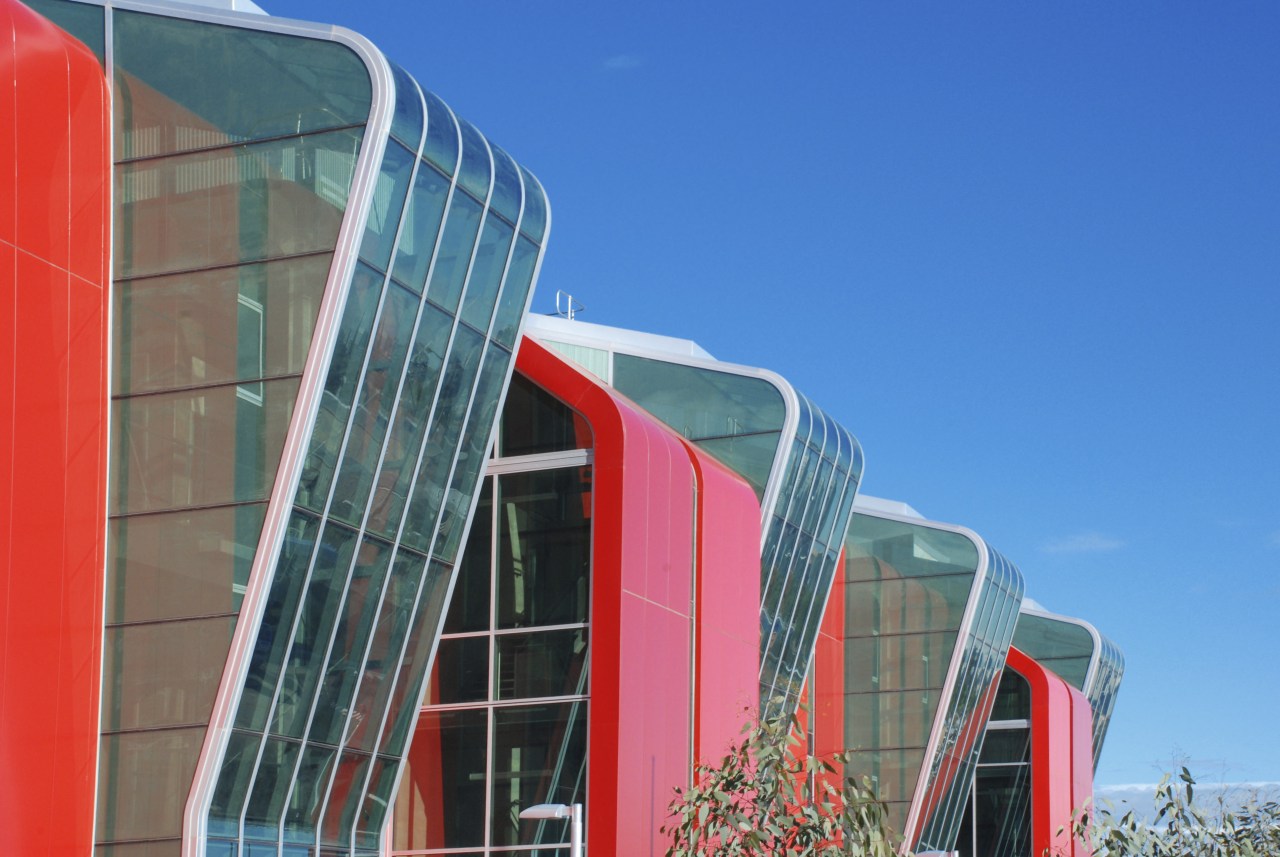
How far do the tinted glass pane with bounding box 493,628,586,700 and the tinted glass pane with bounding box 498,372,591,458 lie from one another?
2.53 m

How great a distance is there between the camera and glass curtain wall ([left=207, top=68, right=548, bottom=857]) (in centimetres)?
1978

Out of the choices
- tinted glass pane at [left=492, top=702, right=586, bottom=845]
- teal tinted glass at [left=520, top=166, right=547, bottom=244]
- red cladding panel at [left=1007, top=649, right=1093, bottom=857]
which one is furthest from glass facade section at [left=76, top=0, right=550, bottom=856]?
red cladding panel at [left=1007, top=649, right=1093, bottom=857]

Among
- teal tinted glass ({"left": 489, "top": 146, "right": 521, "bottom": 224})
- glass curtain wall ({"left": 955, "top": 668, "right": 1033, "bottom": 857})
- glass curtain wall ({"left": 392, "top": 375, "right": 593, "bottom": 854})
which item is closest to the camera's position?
teal tinted glass ({"left": 489, "top": 146, "right": 521, "bottom": 224})

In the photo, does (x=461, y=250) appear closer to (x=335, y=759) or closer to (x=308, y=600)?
(x=308, y=600)

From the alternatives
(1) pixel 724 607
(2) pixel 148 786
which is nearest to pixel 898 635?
(1) pixel 724 607

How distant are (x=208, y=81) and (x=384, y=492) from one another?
4900 mm

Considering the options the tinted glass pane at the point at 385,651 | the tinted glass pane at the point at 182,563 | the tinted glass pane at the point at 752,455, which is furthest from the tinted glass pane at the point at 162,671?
the tinted glass pane at the point at 752,455

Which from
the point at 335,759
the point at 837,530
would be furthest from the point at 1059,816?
the point at 335,759

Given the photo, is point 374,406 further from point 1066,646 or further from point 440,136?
point 1066,646

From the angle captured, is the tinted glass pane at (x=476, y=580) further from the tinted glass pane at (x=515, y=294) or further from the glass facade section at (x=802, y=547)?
the glass facade section at (x=802, y=547)

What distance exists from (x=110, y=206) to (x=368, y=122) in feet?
9.83

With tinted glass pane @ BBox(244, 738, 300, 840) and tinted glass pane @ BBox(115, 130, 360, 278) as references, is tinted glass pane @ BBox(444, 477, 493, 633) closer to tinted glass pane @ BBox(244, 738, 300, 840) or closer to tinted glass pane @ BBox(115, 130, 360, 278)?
tinted glass pane @ BBox(244, 738, 300, 840)

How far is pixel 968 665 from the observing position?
40.7 meters

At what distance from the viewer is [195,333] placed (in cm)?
1998
